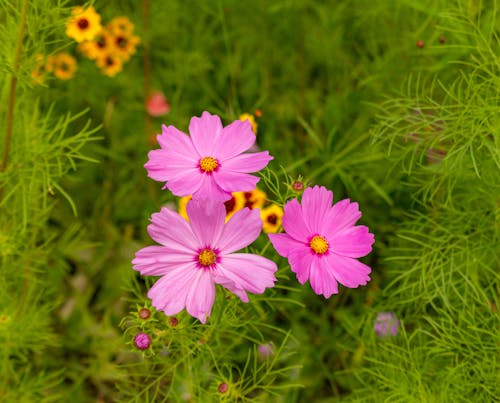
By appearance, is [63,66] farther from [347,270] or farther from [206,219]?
[347,270]

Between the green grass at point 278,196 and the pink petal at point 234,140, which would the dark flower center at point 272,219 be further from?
the pink petal at point 234,140

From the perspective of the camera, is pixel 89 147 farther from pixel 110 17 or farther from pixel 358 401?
pixel 358 401

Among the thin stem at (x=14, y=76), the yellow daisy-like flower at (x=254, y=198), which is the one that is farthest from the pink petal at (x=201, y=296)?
the thin stem at (x=14, y=76)

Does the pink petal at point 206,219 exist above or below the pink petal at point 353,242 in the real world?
above

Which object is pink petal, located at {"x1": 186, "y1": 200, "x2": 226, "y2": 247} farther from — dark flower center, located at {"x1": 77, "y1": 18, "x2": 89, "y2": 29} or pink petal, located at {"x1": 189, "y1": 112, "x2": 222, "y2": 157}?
dark flower center, located at {"x1": 77, "y1": 18, "x2": 89, "y2": 29}

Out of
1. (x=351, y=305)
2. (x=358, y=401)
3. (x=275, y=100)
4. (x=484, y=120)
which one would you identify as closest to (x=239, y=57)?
(x=275, y=100)

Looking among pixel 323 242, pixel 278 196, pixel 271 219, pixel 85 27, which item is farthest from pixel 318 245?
pixel 85 27

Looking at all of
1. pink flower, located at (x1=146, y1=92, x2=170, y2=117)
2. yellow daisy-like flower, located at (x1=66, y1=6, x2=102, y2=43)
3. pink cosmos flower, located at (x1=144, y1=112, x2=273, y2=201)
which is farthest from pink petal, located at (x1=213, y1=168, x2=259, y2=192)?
pink flower, located at (x1=146, y1=92, x2=170, y2=117)
